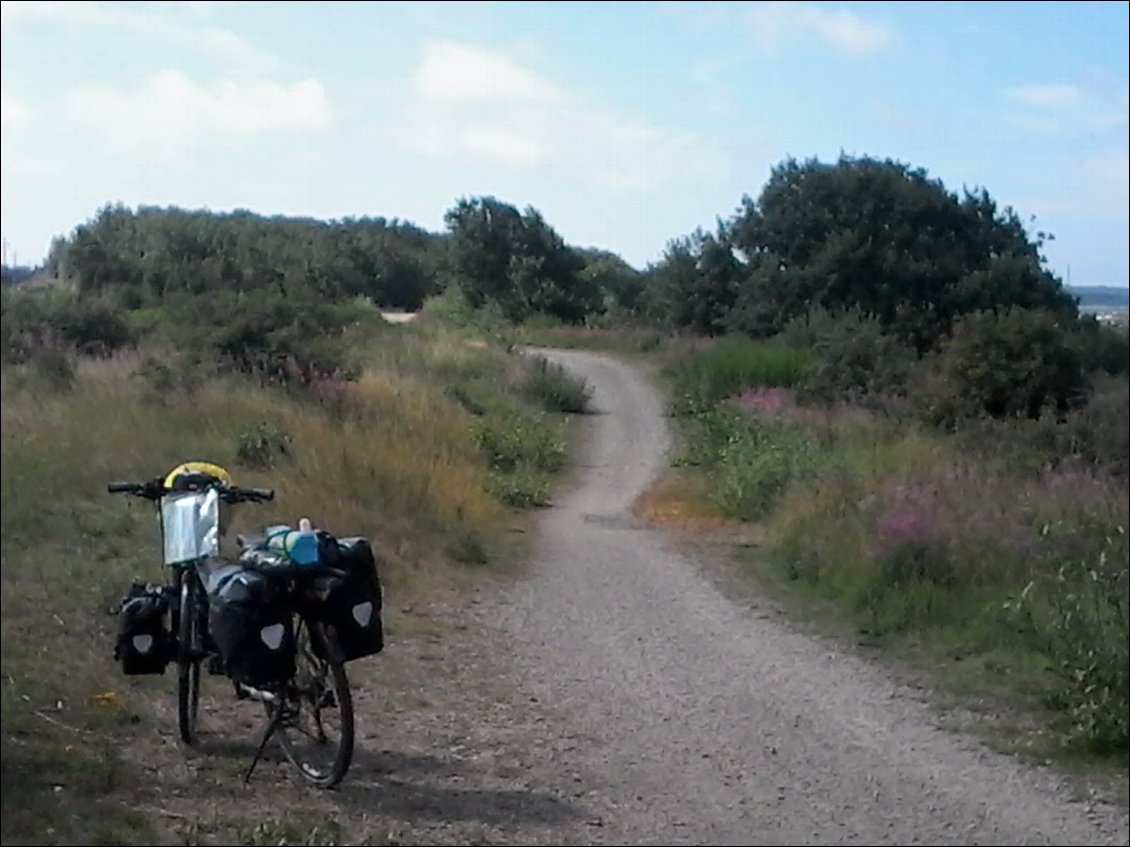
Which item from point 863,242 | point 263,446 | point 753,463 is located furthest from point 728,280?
point 263,446

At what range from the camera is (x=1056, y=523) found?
27.7 ft

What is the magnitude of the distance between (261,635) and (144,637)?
87cm

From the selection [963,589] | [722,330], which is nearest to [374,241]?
[963,589]

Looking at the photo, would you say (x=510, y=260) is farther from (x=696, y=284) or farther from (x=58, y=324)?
(x=58, y=324)

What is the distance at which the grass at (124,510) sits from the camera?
5.29m

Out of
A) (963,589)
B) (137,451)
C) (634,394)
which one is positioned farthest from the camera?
(634,394)

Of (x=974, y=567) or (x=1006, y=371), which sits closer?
(x=974, y=567)

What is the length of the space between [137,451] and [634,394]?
22298 millimetres

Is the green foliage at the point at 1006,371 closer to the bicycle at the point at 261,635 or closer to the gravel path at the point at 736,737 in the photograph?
the gravel path at the point at 736,737

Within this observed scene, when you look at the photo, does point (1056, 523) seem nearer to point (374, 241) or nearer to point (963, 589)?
point (963, 589)

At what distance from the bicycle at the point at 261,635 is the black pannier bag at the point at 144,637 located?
0.04 metres

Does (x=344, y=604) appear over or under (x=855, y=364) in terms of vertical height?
under

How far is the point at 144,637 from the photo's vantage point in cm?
627

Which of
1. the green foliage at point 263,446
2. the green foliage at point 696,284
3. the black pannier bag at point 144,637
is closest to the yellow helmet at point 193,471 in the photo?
the black pannier bag at point 144,637
